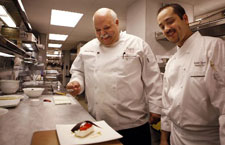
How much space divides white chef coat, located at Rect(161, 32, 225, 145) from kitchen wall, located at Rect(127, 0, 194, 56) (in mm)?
1713

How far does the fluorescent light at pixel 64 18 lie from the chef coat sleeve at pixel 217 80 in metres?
3.75

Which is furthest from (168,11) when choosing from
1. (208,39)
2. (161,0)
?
(161,0)


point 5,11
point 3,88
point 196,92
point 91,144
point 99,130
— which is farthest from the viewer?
point 3,88

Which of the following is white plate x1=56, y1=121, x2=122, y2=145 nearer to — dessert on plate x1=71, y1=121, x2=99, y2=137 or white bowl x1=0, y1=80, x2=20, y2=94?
dessert on plate x1=71, y1=121, x2=99, y2=137

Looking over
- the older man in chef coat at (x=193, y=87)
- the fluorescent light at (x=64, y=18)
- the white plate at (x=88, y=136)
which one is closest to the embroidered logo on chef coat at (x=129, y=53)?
the older man in chef coat at (x=193, y=87)

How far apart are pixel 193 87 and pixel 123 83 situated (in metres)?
0.58

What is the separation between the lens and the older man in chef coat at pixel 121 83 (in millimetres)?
1405

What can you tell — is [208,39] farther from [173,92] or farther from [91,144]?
[91,144]

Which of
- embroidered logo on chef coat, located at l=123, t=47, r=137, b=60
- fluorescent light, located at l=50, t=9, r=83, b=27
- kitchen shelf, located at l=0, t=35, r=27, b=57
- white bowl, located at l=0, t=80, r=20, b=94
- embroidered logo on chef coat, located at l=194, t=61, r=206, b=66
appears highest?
fluorescent light, located at l=50, t=9, r=83, b=27

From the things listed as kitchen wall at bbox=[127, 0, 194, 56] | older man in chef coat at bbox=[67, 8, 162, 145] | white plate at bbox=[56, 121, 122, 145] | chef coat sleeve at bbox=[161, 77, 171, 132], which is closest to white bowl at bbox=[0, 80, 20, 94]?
older man in chef coat at bbox=[67, 8, 162, 145]

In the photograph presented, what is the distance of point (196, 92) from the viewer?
125 cm

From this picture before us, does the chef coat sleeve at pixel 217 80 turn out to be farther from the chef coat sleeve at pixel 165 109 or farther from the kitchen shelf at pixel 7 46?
the kitchen shelf at pixel 7 46

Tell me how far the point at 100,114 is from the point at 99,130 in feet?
1.62

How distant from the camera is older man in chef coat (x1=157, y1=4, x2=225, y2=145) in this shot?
1.16 metres
